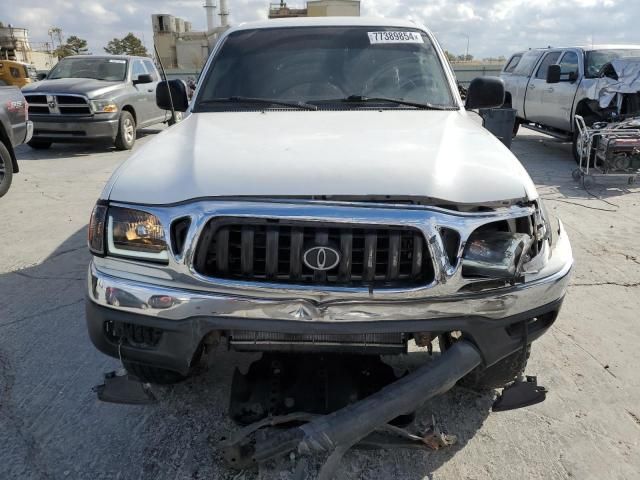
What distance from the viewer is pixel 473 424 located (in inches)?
105

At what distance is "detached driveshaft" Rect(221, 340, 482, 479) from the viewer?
5.91ft

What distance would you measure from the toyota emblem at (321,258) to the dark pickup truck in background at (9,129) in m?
6.42

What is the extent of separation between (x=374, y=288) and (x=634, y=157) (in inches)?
295

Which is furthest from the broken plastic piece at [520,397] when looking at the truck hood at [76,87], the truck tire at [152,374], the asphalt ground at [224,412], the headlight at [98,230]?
the truck hood at [76,87]

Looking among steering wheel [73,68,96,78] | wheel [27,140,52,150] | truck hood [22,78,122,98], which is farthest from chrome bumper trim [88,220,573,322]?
steering wheel [73,68,96,78]

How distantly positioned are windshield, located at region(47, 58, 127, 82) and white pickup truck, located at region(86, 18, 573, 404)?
1026cm

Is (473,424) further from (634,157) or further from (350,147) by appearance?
(634,157)

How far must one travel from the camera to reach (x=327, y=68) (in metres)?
3.60

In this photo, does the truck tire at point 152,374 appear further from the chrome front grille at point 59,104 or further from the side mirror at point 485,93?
the chrome front grille at point 59,104

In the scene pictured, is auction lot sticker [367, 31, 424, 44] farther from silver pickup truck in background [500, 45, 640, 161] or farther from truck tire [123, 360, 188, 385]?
silver pickup truck in background [500, 45, 640, 161]

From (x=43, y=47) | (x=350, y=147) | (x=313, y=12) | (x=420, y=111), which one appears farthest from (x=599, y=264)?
(x=43, y=47)

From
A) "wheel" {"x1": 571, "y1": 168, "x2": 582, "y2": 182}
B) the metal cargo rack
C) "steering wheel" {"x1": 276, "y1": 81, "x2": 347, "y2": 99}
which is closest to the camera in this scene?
"steering wheel" {"x1": 276, "y1": 81, "x2": 347, "y2": 99}

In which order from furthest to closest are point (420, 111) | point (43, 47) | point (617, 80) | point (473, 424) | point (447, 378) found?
point (43, 47)
point (617, 80)
point (420, 111)
point (473, 424)
point (447, 378)

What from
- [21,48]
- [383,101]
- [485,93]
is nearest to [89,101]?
[383,101]
